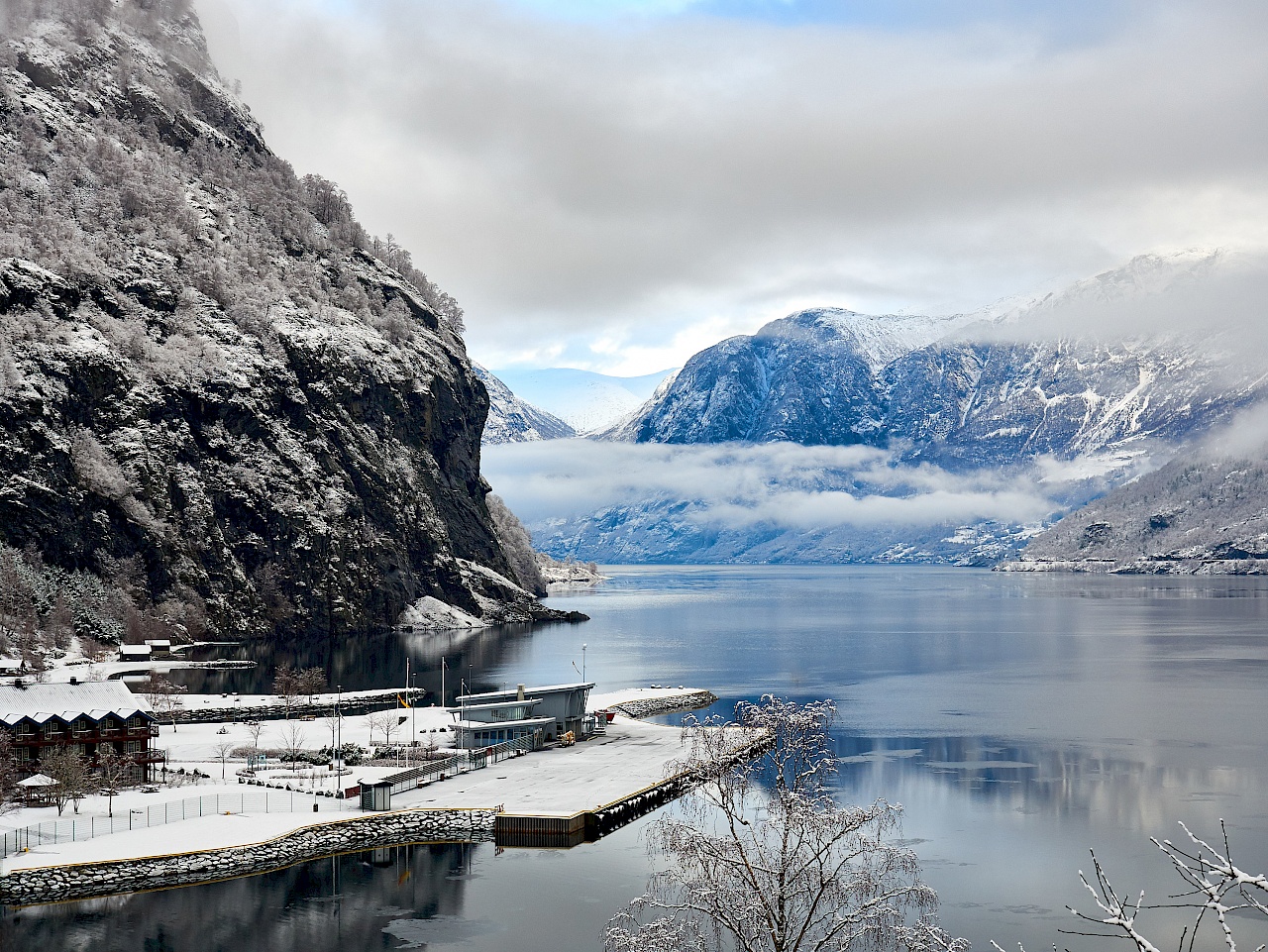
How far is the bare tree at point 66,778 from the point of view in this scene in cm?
7450

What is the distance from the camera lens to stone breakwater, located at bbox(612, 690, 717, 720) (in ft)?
419

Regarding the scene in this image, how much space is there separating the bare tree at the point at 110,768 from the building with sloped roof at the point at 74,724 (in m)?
0.39

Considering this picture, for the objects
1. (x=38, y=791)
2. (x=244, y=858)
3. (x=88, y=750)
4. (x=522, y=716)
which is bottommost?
(x=244, y=858)

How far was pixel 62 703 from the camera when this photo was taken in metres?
86.4

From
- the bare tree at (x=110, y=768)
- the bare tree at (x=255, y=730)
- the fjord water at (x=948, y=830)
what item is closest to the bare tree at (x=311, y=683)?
→ the fjord water at (x=948, y=830)

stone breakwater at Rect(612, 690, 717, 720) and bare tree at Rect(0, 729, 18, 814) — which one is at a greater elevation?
bare tree at Rect(0, 729, 18, 814)

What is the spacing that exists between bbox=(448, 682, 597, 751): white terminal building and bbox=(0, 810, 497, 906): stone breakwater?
25.8m

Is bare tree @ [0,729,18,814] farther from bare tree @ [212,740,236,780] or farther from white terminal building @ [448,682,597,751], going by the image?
white terminal building @ [448,682,597,751]

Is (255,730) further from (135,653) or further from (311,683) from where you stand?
(135,653)

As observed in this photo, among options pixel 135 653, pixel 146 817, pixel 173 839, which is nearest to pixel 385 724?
pixel 146 817

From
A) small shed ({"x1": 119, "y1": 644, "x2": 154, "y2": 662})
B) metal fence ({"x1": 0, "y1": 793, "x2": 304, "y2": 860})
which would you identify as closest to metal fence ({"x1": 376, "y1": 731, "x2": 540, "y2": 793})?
metal fence ({"x1": 0, "y1": 793, "x2": 304, "y2": 860})

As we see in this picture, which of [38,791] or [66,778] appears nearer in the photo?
[66,778]

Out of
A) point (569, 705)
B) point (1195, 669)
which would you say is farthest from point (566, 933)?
point (1195, 669)

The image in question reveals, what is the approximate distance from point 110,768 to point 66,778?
271 inches
